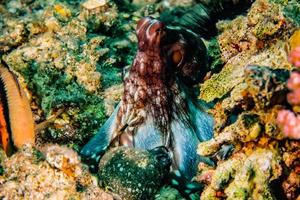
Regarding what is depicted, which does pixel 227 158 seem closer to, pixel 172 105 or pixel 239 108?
pixel 239 108

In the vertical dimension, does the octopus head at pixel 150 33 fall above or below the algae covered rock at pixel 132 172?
above

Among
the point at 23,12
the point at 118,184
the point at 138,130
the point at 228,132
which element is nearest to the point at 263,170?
the point at 228,132

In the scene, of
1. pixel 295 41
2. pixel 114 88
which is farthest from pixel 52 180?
pixel 295 41

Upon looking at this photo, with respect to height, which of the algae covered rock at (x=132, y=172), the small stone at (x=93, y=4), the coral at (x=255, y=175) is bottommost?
the algae covered rock at (x=132, y=172)

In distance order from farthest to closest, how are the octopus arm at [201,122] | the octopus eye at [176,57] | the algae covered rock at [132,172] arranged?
the octopus arm at [201,122] < the octopus eye at [176,57] < the algae covered rock at [132,172]

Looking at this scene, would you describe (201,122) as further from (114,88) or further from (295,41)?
(114,88)

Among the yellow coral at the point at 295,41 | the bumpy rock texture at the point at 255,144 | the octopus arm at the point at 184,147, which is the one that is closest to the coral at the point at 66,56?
the octopus arm at the point at 184,147

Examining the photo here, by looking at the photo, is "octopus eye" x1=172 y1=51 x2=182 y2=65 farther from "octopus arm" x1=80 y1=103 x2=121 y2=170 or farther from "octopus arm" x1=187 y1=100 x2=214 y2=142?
"octopus arm" x1=80 y1=103 x2=121 y2=170

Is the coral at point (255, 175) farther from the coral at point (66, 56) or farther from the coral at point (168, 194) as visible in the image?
Answer: the coral at point (66, 56)

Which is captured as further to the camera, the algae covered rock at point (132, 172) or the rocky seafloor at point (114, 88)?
the algae covered rock at point (132, 172)
